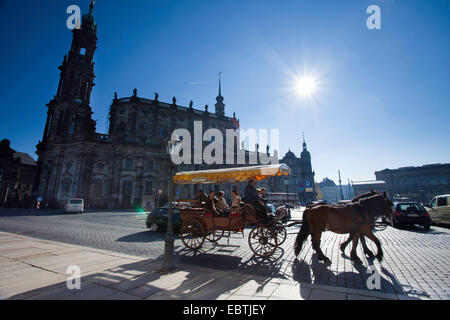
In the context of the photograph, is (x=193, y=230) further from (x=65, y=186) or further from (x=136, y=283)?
(x=65, y=186)

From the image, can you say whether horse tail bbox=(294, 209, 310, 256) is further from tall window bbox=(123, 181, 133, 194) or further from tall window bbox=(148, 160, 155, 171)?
tall window bbox=(148, 160, 155, 171)

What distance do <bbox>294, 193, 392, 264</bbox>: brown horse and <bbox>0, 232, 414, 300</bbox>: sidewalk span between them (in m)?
2.21

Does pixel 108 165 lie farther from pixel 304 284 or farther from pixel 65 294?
pixel 304 284

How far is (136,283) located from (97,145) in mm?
35996

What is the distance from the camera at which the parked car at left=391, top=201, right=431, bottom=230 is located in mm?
12242

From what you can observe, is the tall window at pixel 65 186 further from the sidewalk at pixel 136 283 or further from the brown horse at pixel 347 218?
the brown horse at pixel 347 218

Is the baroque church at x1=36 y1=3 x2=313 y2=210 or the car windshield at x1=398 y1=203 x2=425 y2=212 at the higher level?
the baroque church at x1=36 y1=3 x2=313 y2=210

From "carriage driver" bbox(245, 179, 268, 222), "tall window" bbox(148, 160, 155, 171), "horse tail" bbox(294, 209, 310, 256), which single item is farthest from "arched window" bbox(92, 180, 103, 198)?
A: "horse tail" bbox(294, 209, 310, 256)

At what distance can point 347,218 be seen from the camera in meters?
5.93

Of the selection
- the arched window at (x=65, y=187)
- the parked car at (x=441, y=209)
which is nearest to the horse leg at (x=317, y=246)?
the parked car at (x=441, y=209)

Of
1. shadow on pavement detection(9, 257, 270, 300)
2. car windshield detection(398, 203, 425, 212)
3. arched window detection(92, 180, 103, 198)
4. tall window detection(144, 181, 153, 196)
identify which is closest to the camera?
shadow on pavement detection(9, 257, 270, 300)

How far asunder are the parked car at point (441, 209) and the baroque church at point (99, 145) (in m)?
23.8

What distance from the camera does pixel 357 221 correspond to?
230 inches

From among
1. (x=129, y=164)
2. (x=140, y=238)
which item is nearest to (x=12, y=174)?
(x=129, y=164)
